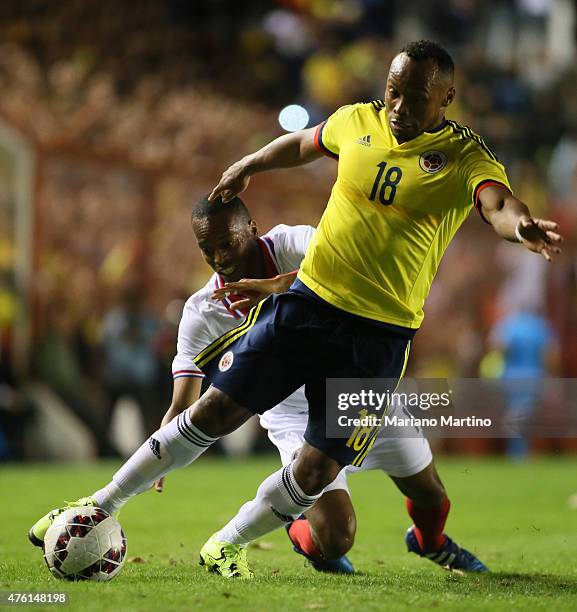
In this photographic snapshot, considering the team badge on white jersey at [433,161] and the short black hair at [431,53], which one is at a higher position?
the short black hair at [431,53]

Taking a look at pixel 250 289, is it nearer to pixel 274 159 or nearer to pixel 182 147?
pixel 274 159

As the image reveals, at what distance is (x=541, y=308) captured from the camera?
561 inches

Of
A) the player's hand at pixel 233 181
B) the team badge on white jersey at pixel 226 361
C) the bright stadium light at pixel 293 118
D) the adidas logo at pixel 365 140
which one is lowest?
the team badge on white jersey at pixel 226 361

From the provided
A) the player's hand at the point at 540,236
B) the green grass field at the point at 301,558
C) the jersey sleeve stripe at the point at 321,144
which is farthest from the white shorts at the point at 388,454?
the player's hand at the point at 540,236

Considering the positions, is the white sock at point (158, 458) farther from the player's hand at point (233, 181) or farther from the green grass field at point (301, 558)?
the player's hand at point (233, 181)

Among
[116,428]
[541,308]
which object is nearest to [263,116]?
[541,308]

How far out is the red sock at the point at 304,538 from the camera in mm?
4875

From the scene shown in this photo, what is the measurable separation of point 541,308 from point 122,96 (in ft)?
21.0

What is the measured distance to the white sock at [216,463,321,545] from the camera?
4.31m

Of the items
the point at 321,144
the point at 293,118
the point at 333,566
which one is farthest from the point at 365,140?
the point at 293,118

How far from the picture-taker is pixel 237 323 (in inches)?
202

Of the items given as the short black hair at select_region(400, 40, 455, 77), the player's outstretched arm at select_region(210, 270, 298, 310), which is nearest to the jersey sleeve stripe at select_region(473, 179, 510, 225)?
the short black hair at select_region(400, 40, 455, 77)

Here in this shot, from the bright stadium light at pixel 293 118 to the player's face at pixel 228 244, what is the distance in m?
10.5

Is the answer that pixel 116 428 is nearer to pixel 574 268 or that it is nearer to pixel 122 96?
pixel 122 96
